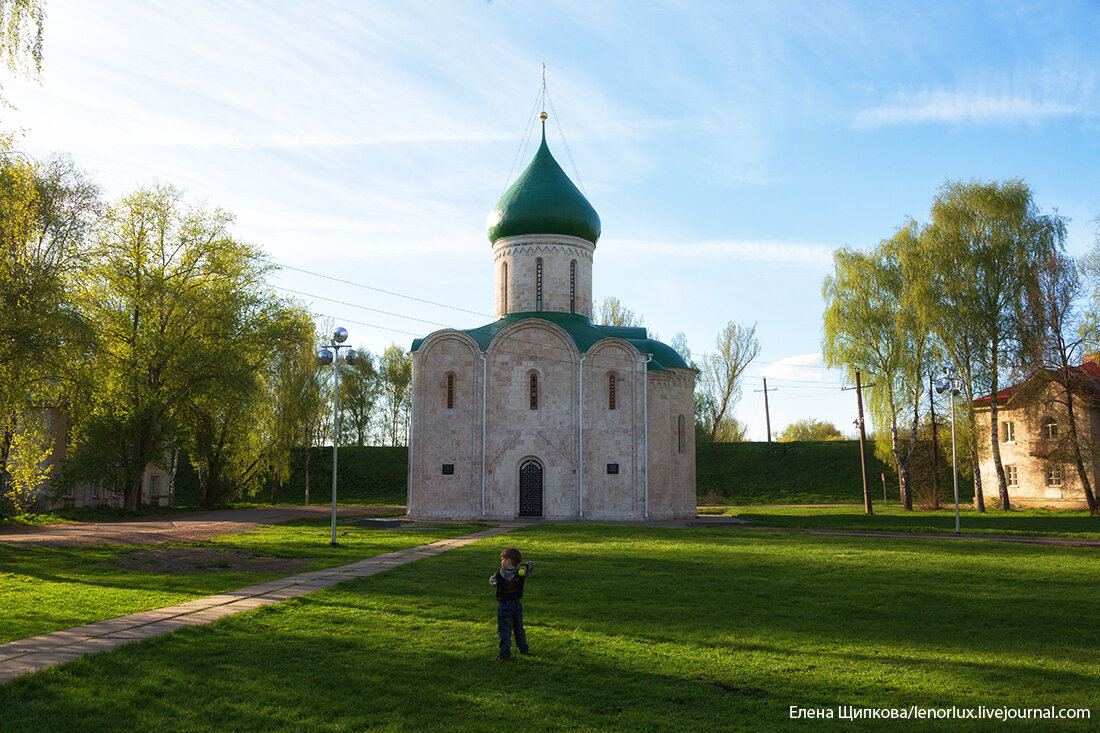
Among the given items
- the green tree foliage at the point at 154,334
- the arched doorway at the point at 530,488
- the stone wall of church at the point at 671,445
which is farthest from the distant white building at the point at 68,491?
the stone wall of church at the point at 671,445

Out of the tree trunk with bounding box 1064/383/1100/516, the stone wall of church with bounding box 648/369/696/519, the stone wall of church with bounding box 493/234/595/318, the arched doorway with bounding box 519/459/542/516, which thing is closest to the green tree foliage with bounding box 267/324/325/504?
the stone wall of church with bounding box 493/234/595/318

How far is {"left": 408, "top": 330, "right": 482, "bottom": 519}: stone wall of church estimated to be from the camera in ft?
103

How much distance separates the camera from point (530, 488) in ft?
104

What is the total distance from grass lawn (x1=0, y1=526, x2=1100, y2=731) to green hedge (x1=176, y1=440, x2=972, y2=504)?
37.1 meters

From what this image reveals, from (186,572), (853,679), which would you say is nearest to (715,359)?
(186,572)

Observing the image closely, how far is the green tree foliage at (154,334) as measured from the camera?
3042cm

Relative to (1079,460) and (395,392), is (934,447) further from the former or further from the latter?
(395,392)

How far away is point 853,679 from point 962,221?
115ft

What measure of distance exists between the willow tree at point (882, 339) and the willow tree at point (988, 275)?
1876 millimetres

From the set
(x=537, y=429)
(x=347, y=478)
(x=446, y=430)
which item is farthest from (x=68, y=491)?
(x=347, y=478)

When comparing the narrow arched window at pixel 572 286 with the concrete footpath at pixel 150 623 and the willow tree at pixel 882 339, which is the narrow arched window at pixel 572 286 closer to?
the willow tree at pixel 882 339

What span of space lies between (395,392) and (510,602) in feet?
195

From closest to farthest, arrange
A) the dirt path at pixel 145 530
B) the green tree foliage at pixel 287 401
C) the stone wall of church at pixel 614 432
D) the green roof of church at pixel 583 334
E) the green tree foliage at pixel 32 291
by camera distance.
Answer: the green tree foliage at pixel 32 291, the dirt path at pixel 145 530, the stone wall of church at pixel 614 432, the green roof of church at pixel 583 334, the green tree foliage at pixel 287 401

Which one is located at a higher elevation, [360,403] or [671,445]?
[360,403]
